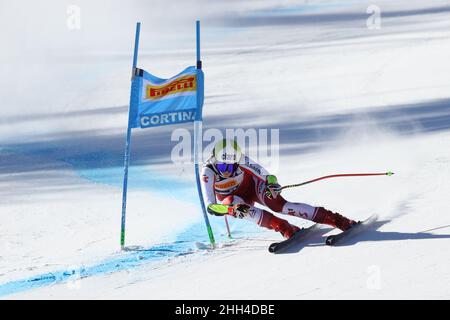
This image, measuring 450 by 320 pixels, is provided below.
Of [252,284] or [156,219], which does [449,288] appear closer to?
[252,284]

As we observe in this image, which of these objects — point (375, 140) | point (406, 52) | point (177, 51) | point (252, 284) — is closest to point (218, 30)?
point (177, 51)

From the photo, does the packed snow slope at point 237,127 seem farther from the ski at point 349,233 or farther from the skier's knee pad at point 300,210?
the skier's knee pad at point 300,210

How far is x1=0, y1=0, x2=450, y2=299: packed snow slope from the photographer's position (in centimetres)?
652

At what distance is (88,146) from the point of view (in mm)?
12383

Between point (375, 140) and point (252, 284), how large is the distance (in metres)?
5.43

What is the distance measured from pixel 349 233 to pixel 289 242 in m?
0.51

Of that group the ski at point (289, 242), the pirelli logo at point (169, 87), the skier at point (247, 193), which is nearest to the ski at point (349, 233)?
the skier at point (247, 193)

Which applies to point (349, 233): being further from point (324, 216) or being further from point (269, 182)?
point (269, 182)

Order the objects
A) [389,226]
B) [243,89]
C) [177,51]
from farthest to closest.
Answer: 1. [177,51]
2. [243,89]
3. [389,226]

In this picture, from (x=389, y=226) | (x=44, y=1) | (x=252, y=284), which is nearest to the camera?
(x=252, y=284)

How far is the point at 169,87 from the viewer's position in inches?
289

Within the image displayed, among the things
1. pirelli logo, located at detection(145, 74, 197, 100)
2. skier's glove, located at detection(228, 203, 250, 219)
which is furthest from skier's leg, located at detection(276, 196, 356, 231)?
pirelli logo, located at detection(145, 74, 197, 100)

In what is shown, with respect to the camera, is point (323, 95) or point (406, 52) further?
point (406, 52)

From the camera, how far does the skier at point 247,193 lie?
23.5 ft
